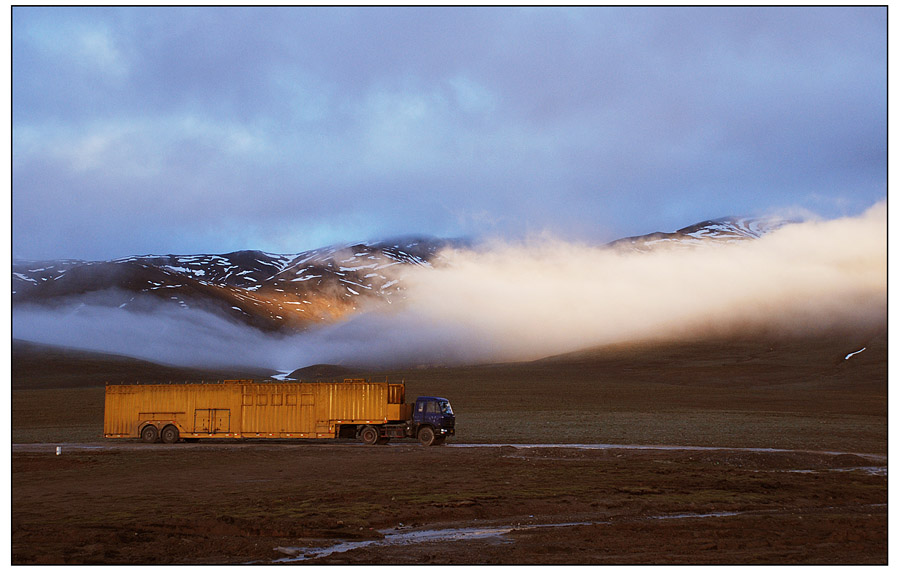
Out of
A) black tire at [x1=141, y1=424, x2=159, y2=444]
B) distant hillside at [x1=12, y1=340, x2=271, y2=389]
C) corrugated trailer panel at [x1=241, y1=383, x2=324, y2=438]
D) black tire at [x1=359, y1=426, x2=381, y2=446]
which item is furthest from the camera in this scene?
distant hillside at [x1=12, y1=340, x2=271, y2=389]

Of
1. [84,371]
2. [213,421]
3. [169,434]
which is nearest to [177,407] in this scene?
[169,434]

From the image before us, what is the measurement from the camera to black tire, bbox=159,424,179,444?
43656 millimetres

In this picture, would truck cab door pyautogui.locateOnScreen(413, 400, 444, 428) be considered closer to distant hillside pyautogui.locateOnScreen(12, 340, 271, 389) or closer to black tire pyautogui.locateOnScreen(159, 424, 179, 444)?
black tire pyautogui.locateOnScreen(159, 424, 179, 444)

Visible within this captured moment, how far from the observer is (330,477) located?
25.9m

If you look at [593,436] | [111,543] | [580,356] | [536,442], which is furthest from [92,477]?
[580,356]

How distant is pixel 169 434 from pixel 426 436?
50.0 ft

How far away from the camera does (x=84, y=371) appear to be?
167 metres

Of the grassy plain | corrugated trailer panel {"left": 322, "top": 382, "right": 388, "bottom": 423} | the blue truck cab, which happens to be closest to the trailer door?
the grassy plain

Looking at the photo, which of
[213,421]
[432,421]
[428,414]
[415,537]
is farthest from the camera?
[213,421]

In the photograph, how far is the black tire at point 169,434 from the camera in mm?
43656

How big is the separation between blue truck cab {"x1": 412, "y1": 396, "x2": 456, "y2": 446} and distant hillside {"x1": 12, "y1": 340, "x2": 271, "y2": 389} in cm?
11647

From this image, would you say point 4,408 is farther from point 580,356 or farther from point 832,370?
point 580,356

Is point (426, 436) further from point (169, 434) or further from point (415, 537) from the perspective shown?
point (415, 537)

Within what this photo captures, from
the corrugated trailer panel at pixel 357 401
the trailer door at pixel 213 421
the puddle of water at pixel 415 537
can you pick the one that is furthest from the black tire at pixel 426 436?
the puddle of water at pixel 415 537
